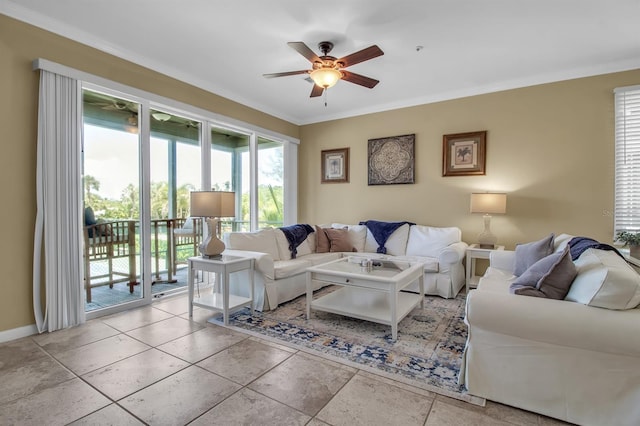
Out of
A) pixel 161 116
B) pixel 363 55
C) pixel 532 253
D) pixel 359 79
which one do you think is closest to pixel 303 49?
pixel 363 55

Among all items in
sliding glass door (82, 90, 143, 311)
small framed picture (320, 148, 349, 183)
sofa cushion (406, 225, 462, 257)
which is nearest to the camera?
sliding glass door (82, 90, 143, 311)

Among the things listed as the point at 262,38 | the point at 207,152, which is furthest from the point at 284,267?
the point at 262,38

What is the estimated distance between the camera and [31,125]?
109 inches

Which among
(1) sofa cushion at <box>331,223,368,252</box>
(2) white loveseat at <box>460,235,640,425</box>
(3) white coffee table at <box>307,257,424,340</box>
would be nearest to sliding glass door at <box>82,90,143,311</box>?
(3) white coffee table at <box>307,257,424,340</box>

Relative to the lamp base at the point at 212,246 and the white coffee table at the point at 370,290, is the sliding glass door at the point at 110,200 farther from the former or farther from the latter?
the white coffee table at the point at 370,290

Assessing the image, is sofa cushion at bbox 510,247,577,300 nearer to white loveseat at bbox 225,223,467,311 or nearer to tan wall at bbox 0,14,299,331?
white loveseat at bbox 225,223,467,311

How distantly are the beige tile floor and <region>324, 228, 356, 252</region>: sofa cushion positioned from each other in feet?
7.24

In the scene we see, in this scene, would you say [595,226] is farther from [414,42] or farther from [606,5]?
[414,42]

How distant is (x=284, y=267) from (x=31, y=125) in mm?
2675

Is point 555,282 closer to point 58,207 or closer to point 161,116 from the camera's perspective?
point 58,207

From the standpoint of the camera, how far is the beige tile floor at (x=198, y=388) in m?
1.72

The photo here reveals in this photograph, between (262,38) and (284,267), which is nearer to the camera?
(262,38)

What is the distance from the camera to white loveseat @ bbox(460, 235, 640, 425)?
159cm

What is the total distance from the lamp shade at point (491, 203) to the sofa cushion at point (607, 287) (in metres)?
2.11
